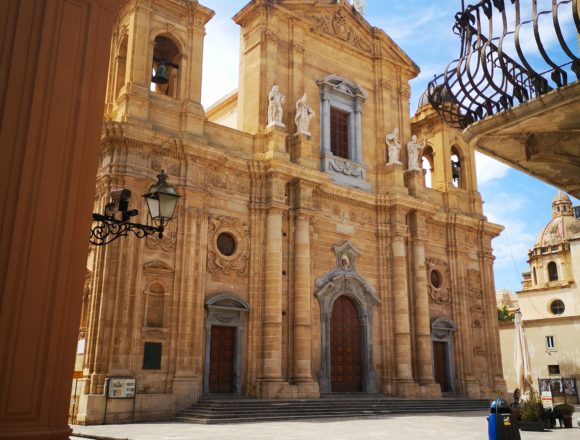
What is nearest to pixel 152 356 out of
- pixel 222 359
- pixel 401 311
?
pixel 222 359

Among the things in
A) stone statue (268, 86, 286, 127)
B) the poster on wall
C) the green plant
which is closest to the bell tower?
stone statue (268, 86, 286, 127)

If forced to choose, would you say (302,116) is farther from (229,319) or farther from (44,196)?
(44,196)

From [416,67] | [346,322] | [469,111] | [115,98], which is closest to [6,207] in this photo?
[469,111]

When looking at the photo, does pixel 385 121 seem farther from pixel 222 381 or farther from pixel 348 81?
pixel 222 381

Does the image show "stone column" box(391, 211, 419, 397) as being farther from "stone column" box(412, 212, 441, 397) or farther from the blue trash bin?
the blue trash bin

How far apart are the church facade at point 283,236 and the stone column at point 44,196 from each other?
12167mm

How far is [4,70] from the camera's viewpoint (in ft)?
17.2

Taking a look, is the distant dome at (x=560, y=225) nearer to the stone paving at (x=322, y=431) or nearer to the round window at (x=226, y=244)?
the round window at (x=226, y=244)

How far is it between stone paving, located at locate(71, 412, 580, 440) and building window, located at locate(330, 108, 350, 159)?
11.9 meters

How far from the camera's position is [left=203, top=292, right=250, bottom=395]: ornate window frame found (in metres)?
19.3

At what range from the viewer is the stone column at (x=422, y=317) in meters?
24.0

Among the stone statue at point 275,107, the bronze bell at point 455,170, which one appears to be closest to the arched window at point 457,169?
the bronze bell at point 455,170

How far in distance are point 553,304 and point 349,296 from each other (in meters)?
28.3

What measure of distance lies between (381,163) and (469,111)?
20508 millimetres
